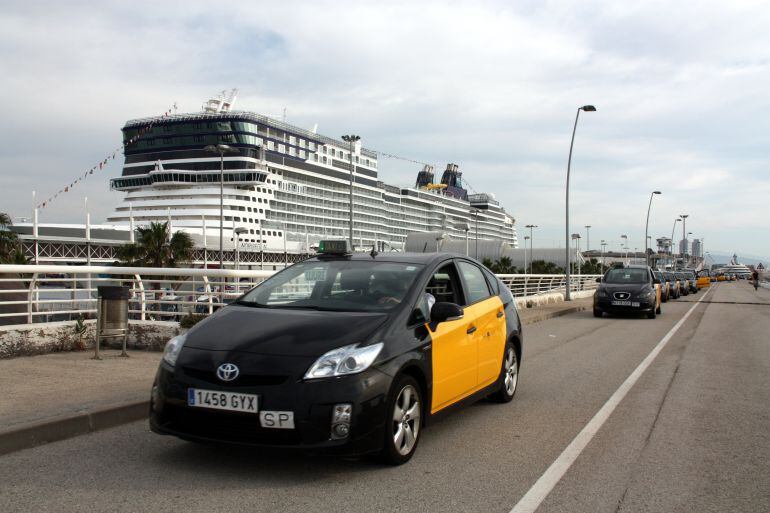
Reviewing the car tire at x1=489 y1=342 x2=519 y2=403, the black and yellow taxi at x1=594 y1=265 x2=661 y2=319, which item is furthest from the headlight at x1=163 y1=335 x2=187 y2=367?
the black and yellow taxi at x1=594 y1=265 x2=661 y2=319

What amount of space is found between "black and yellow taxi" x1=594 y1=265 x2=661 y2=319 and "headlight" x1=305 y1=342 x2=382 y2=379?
16.4m

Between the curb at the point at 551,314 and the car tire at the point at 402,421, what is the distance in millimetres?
12233

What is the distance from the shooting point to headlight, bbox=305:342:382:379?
4000 millimetres

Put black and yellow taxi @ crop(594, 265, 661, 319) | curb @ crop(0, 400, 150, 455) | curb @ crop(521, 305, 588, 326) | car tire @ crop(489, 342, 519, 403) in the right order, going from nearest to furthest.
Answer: curb @ crop(0, 400, 150, 455) < car tire @ crop(489, 342, 519, 403) < curb @ crop(521, 305, 588, 326) < black and yellow taxi @ crop(594, 265, 661, 319)

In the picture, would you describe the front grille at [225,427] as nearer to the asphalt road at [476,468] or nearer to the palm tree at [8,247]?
the asphalt road at [476,468]

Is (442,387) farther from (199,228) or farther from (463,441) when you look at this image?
(199,228)

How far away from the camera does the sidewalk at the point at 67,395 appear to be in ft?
15.9

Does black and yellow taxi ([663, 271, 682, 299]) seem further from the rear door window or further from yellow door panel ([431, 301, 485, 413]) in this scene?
yellow door panel ([431, 301, 485, 413])

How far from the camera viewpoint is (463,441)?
5145mm

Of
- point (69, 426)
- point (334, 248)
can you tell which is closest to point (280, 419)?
point (69, 426)

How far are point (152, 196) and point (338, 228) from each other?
65.5 feet

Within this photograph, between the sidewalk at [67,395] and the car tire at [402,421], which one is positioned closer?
the car tire at [402,421]

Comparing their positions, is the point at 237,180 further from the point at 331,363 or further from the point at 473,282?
the point at 331,363

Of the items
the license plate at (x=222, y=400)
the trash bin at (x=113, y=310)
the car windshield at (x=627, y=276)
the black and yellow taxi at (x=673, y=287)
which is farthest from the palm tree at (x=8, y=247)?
the license plate at (x=222, y=400)
